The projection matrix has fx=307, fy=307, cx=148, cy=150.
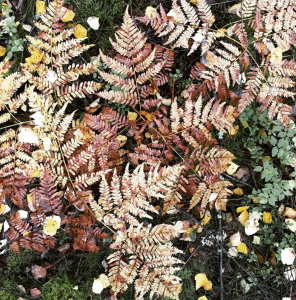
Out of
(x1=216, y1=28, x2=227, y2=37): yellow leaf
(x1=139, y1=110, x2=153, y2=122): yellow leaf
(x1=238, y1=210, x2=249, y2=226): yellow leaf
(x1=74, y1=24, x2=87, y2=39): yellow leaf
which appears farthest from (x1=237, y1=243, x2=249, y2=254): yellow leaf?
(x1=74, y1=24, x2=87, y2=39): yellow leaf

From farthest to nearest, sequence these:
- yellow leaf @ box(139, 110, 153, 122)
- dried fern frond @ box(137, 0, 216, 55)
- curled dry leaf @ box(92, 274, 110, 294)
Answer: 1. curled dry leaf @ box(92, 274, 110, 294)
2. yellow leaf @ box(139, 110, 153, 122)
3. dried fern frond @ box(137, 0, 216, 55)

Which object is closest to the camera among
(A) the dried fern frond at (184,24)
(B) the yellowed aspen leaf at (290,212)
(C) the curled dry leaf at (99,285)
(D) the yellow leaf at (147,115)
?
(A) the dried fern frond at (184,24)

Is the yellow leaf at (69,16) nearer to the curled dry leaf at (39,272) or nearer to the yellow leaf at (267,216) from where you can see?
the curled dry leaf at (39,272)

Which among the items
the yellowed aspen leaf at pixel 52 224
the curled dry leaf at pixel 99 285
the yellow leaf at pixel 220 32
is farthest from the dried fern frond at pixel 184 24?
the curled dry leaf at pixel 99 285

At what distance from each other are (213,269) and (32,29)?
3.09 meters

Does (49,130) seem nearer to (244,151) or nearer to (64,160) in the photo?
(64,160)

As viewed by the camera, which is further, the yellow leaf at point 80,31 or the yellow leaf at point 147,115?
the yellow leaf at point 80,31

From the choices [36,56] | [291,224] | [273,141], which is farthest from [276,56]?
[36,56]

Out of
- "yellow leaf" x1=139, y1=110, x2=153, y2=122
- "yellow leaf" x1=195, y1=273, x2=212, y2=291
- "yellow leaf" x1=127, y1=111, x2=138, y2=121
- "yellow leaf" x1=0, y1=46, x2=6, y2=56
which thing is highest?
"yellow leaf" x1=0, y1=46, x2=6, y2=56

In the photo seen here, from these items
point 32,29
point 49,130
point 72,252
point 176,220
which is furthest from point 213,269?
point 32,29

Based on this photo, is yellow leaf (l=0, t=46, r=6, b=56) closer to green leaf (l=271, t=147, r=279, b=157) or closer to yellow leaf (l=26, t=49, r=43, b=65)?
yellow leaf (l=26, t=49, r=43, b=65)

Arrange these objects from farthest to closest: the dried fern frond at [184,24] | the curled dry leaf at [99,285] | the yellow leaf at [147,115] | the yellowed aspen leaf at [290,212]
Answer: the yellowed aspen leaf at [290,212]
the curled dry leaf at [99,285]
the yellow leaf at [147,115]
the dried fern frond at [184,24]

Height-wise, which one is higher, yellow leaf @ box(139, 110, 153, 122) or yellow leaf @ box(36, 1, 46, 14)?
yellow leaf @ box(36, 1, 46, 14)

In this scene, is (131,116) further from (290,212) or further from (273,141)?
(290,212)
